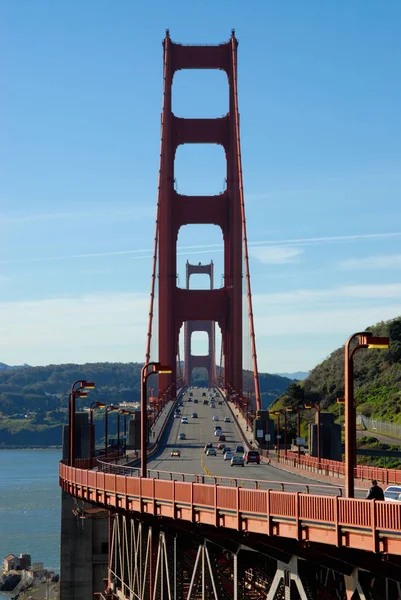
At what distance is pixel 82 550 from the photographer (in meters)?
53.2

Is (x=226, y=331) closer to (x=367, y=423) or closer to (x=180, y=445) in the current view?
(x=367, y=423)

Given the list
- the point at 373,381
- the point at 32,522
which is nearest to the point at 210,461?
the point at 32,522

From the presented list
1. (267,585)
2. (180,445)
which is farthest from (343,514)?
(180,445)

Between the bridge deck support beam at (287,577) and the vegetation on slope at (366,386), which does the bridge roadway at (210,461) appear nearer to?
the bridge deck support beam at (287,577)

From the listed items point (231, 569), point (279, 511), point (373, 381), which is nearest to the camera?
point (279, 511)

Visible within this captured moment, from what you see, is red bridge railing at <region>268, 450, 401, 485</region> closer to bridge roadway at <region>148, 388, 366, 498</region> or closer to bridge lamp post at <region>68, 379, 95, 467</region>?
bridge roadway at <region>148, 388, 366, 498</region>

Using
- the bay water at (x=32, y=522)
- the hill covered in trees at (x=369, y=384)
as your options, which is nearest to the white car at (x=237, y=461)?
the hill covered in trees at (x=369, y=384)

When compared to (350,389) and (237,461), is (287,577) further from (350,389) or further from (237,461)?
(237,461)

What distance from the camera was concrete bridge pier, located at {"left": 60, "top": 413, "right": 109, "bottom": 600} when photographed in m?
52.4

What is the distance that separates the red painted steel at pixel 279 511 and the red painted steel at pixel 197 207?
3733 inches

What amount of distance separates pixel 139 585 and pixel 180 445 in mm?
55319

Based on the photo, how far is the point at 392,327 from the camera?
461ft

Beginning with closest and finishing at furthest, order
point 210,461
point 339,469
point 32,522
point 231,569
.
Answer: point 231,569
point 339,469
point 210,461
point 32,522

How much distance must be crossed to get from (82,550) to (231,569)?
22.1 metres
